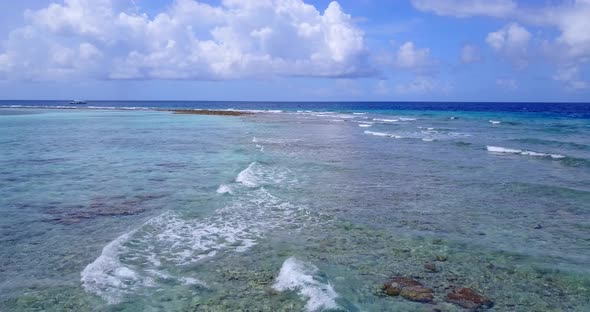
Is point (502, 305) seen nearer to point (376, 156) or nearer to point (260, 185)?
point (260, 185)

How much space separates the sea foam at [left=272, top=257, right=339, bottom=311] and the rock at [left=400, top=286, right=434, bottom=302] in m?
1.23

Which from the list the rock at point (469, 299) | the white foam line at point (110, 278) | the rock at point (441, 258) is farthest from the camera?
the rock at point (441, 258)

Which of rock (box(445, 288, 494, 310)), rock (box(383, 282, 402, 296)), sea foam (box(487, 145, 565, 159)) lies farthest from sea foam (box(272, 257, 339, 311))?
sea foam (box(487, 145, 565, 159))

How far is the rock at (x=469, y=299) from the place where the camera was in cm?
716

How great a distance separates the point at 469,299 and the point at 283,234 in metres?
4.73

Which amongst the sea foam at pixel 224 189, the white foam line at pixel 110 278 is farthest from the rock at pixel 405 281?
the sea foam at pixel 224 189

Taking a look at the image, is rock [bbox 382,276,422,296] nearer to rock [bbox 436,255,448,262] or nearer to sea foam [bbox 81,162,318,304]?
rock [bbox 436,255,448,262]

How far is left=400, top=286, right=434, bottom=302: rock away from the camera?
7350 mm

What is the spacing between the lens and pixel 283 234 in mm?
10781

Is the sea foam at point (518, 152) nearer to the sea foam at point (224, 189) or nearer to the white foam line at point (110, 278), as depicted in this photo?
the sea foam at point (224, 189)

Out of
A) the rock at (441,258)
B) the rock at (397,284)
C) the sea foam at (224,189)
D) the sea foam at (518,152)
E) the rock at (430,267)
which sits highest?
the sea foam at (518,152)

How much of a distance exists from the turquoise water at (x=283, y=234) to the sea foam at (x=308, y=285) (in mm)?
35

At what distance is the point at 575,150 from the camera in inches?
1111

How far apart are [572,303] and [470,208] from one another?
624 cm
